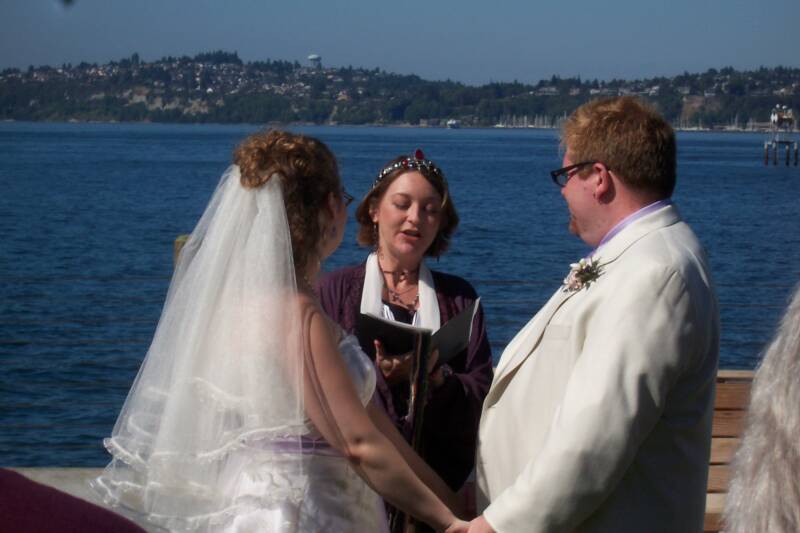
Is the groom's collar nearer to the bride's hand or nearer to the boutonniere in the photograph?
the boutonniere

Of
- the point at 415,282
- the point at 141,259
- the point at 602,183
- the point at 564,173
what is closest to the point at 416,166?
the point at 415,282

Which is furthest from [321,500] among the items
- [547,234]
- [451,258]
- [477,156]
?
[477,156]

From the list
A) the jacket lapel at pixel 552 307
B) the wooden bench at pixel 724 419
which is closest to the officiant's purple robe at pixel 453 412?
the jacket lapel at pixel 552 307

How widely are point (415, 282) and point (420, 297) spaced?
0.39 ft

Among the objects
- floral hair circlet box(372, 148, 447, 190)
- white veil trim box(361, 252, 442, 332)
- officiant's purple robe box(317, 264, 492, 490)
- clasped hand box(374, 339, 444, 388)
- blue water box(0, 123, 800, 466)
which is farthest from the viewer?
blue water box(0, 123, 800, 466)

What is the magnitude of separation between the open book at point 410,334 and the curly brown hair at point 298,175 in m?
0.47

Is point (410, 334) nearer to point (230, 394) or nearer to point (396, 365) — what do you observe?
point (396, 365)

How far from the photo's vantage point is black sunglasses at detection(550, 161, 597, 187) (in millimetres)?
3101

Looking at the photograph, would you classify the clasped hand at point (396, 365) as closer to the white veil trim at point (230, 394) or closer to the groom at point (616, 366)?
the groom at point (616, 366)

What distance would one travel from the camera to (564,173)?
3146 millimetres

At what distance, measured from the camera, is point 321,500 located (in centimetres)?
309

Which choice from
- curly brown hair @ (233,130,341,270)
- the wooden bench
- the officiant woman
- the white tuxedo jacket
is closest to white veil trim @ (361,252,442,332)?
the officiant woman

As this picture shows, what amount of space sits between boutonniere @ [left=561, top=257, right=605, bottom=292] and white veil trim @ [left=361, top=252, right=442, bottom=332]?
0.89 metres

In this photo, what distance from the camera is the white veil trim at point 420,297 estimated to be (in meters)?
4.05
